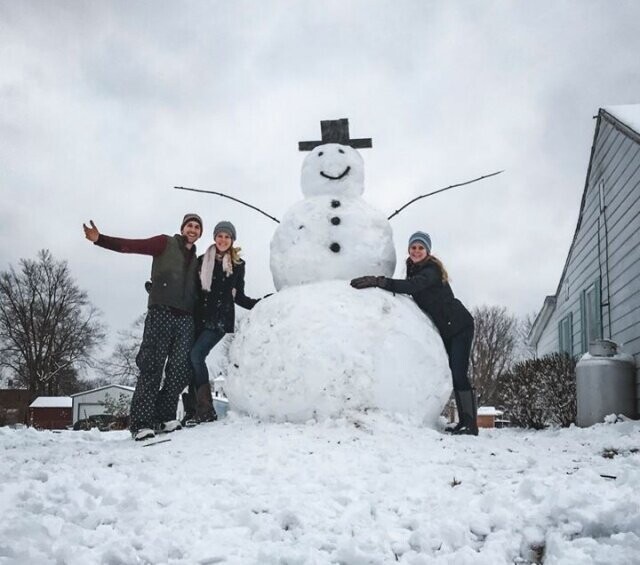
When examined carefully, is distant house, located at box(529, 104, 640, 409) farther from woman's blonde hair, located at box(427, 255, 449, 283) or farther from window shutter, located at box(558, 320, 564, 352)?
woman's blonde hair, located at box(427, 255, 449, 283)

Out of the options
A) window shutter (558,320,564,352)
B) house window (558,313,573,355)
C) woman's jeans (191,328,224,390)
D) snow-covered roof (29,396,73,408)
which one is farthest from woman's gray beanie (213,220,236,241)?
snow-covered roof (29,396,73,408)

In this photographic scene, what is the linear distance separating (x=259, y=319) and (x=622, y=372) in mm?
4978

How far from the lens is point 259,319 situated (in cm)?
514

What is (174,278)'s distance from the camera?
4.90m

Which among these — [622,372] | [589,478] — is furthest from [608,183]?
[589,478]

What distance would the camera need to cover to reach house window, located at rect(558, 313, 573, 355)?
444 inches

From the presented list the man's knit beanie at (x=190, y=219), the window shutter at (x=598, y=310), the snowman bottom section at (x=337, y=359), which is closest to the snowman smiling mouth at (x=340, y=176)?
the snowman bottom section at (x=337, y=359)

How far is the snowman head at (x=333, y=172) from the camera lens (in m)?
5.77

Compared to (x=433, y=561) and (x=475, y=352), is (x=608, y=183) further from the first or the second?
(x=475, y=352)

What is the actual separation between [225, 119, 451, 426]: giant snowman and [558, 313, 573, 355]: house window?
7284 mm

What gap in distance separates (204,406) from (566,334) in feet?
30.0

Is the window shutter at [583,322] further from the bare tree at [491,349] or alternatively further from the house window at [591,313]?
the bare tree at [491,349]

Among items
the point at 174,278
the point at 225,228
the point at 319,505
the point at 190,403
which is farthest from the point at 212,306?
the point at 319,505

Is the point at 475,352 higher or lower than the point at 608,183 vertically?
lower
